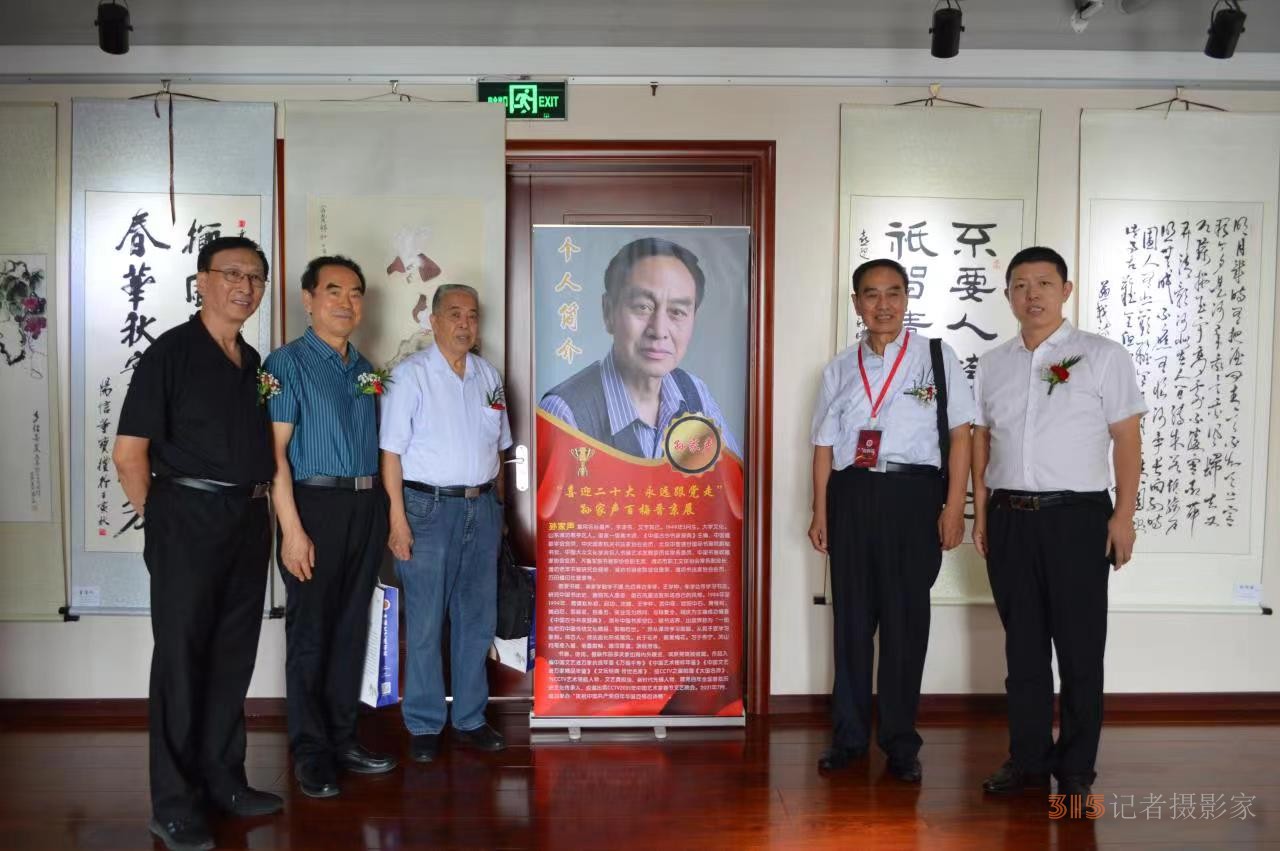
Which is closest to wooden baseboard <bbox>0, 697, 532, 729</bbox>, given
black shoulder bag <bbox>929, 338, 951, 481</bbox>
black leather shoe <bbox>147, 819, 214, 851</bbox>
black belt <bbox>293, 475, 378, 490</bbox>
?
black leather shoe <bbox>147, 819, 214, 851</bbox>

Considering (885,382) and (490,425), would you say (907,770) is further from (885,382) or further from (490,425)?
(490,425)

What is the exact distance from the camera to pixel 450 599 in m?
3.24

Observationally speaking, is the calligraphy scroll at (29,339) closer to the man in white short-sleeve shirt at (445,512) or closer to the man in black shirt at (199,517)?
the man in black shirt at (199,517)

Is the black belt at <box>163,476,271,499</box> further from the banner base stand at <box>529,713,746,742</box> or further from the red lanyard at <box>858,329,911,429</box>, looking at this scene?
the red lanyard at <box>858,329,911,429</box>

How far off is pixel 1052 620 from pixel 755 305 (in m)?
1.60

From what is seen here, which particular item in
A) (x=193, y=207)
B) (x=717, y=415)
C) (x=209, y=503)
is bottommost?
(x=209, y=503)

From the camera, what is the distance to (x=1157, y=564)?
3.68 meters

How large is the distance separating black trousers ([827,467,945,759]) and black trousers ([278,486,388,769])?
1.58 m

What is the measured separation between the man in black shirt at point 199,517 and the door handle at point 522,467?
1182mm

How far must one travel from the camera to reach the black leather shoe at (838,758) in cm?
306

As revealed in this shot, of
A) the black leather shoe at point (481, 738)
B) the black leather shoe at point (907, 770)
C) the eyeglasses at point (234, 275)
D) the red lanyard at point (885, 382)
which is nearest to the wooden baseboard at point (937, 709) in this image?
the black leather shoe at point (481, 738)

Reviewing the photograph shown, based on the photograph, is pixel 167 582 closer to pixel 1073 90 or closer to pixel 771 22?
pixel 771 22

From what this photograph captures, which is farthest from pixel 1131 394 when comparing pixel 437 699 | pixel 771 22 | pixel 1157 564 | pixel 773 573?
pixel 437 699

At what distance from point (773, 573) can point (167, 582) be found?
7.27ft
